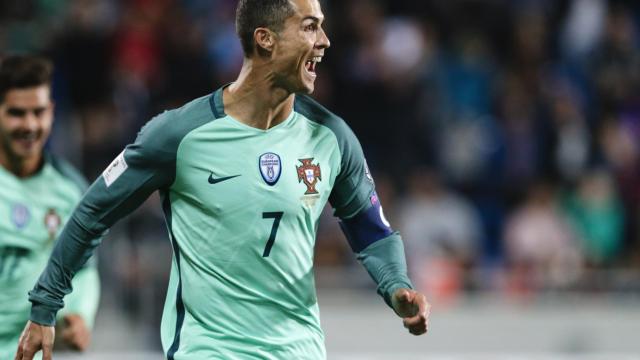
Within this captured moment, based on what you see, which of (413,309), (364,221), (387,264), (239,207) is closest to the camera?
(413,309)

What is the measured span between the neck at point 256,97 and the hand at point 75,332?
1.44m

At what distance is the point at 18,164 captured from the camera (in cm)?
609

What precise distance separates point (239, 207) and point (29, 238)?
5.43 feet

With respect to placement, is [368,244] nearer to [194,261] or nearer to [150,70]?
[194,261]

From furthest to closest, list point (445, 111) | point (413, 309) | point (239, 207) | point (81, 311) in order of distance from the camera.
Result: point (445, 111), point (81, 311), point (239, 207), point (413, 309)

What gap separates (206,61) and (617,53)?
3800 mm

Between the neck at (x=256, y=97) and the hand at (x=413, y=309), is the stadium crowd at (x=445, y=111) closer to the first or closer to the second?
the neck at (x=256, y=97)

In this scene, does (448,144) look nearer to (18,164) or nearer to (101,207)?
(18,164)

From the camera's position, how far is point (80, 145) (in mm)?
11016

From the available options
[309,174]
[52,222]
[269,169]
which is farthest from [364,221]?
[52,222]

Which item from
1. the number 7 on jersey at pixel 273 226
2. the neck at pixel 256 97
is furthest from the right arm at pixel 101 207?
Result: the number 7 on jersey at pixel 273 226

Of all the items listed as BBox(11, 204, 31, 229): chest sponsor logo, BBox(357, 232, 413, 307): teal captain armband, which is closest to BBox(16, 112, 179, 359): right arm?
BBox(357, 232, 413, 307): teal captain armband

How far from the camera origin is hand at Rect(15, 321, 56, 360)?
4.76 m

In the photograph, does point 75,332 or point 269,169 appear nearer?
point 269,169
